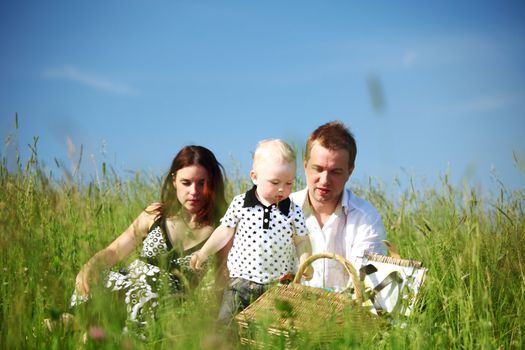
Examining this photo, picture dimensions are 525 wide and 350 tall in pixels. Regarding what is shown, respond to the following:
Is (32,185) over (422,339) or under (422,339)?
over

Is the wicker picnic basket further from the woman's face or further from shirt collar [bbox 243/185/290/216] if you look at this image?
the woman's face

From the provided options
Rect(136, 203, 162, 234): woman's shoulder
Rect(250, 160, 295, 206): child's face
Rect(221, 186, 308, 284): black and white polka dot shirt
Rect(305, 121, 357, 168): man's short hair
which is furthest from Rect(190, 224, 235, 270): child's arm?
Rect(305, 121, 357, 168): man's short hair

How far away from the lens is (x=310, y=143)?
3.40 m

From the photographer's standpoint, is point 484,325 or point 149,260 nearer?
point 484,325

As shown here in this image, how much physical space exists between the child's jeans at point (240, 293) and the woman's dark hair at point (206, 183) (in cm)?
58

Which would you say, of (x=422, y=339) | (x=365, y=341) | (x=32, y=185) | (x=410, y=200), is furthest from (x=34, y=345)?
(x=410, y=200)

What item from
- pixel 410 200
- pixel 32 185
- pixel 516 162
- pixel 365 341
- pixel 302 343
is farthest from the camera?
pixel 410 200

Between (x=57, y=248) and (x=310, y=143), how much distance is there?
1.64 metres

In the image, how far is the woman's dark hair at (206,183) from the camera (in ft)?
10.8

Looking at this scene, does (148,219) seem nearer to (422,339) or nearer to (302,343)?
(302,343)

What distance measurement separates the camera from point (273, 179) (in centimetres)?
290

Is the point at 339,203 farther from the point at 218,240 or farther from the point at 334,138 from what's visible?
the point at 218,240

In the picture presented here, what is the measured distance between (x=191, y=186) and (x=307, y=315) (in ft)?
3.99

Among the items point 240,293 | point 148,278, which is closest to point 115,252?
point 148,278
